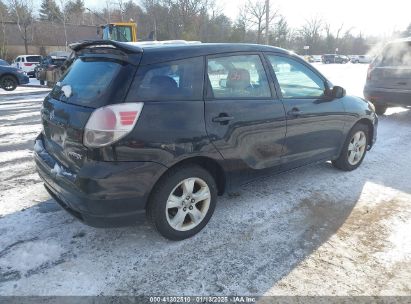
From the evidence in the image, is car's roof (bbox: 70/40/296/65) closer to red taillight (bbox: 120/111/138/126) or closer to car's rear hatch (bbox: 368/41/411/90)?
red taillight (bbox: 120/111/138/126)

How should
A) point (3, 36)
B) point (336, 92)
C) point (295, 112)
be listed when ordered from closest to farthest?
point (295, 112)
point (336, 92)
point (3, 36)

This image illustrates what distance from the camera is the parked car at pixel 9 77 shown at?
15.5m

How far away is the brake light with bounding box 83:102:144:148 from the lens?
259 centimetres

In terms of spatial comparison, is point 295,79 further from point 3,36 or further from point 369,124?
point 3,36

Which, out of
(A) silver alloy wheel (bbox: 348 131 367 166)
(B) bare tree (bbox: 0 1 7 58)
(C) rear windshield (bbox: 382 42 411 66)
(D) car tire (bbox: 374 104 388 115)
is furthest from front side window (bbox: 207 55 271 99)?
(B) bare tree (bbox: 0 1 7 58)

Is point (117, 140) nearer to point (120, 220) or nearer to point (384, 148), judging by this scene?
point (120, 220)

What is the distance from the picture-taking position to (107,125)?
102 inches

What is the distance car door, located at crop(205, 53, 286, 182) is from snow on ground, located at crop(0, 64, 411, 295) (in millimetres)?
578

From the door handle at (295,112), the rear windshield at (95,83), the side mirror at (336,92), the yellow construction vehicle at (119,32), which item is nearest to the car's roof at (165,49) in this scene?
the rear windshield at (95,83)

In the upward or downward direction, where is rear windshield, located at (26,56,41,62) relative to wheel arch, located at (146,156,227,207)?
upward

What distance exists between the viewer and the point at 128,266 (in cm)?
281

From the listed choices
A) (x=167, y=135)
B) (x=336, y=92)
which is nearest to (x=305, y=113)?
(x=336, y=92)

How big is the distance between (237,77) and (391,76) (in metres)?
6.02

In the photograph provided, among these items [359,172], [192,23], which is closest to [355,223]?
[359,172]
